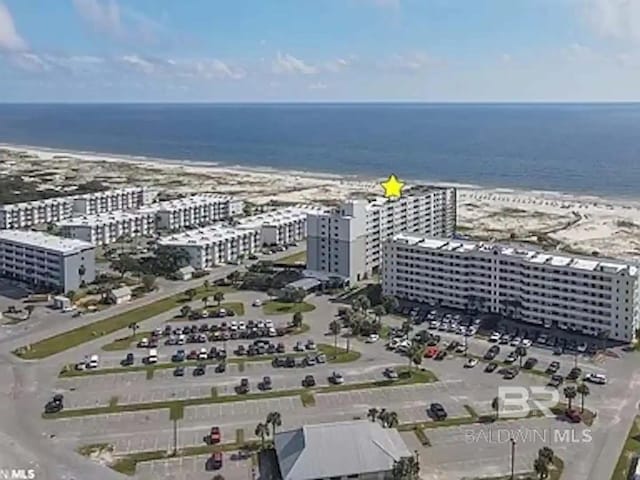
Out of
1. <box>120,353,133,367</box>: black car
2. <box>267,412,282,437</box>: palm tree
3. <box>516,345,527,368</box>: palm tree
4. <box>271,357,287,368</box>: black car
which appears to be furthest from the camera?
<box>516,345,527,368</box>: palm tree

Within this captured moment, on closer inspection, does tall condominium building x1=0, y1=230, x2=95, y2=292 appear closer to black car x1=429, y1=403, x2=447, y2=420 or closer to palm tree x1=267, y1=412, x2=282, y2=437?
palm tree x1=267, y1=412, x2=282, y2=437

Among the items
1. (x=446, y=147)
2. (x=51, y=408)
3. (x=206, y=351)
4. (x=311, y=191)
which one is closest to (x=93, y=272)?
(x=206, y=351)

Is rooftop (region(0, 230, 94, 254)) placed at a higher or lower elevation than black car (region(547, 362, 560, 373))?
higher

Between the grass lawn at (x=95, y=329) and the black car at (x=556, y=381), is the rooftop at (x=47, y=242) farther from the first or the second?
the black car at (x=556, y=381)

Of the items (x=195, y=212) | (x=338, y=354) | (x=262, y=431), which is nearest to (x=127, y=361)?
(x=338, y=354)

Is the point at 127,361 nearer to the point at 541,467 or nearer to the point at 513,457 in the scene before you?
the point at 513,457

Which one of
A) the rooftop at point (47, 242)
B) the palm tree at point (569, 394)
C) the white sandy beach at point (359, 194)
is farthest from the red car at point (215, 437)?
the white sandy beach at point (359, 194)

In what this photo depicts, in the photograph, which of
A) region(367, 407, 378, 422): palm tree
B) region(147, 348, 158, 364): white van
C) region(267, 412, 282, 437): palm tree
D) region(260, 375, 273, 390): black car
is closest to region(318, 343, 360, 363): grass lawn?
region(260, 375, 273, 390): black car

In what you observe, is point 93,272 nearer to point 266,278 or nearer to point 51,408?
point 266,278
